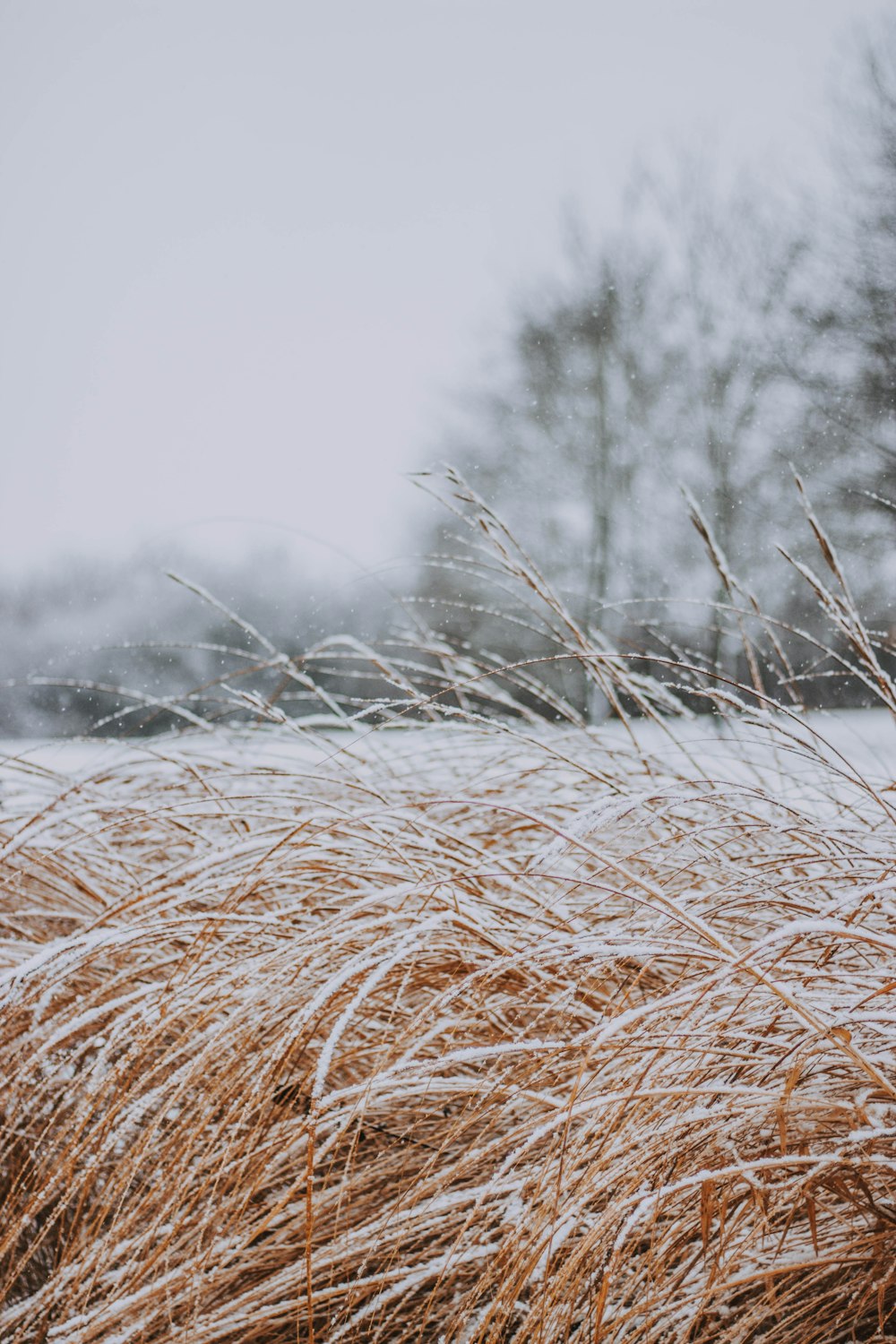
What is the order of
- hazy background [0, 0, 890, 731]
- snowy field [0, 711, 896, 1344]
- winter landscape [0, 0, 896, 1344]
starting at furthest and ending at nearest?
hazy background [0, 0, 890, 731]
winter landscape [0, 0, 896, 1344]
snowy field [0, 711, 896, 1344]

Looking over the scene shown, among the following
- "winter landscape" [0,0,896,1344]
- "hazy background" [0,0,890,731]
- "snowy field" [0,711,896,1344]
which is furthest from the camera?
"hazy background" [0,0,890,731]

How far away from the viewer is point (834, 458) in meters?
3.21

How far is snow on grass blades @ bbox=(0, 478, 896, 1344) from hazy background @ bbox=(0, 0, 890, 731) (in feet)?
8.95

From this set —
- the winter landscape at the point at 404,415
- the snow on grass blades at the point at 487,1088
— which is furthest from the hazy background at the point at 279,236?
the snow on grass blades at the point at 487,1088

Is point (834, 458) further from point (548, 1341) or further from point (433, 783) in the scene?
point (548, 1341)

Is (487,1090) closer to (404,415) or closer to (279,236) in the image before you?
(404,415)

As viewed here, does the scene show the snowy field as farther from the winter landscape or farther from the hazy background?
the hazy background

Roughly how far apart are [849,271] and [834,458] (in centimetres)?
58

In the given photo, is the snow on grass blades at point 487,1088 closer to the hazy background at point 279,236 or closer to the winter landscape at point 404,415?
the winter landscape at point 404,415

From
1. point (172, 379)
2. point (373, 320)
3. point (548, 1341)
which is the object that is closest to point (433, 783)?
point (548, 1341)

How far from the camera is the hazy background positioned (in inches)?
134

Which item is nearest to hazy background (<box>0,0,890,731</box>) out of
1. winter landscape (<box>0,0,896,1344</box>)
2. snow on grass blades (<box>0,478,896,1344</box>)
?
winter landscape (<box>0,0,896,1344</box>)

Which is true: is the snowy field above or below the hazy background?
below

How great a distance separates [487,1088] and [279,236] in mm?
4308
